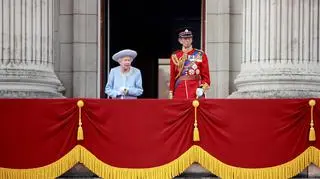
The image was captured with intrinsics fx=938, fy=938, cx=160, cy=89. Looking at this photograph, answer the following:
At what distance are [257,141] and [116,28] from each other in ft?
25.4

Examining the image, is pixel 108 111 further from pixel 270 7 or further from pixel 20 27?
pixel 270 7

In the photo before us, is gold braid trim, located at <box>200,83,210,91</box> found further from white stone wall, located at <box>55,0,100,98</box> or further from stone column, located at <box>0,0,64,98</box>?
white stone wall, located at <box>55,0,100,98</box>

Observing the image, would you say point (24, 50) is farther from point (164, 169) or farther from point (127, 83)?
point (164, 169)

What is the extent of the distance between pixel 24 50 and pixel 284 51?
456cm

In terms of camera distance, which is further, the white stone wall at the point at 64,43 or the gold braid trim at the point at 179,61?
the white stone wall at the point at 64,43

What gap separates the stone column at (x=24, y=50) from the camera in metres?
16.2

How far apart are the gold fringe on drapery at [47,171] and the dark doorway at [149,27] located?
257 inches

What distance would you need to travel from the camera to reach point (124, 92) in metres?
15.9

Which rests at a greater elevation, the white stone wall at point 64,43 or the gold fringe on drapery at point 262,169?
the white stone wall at point 64,43

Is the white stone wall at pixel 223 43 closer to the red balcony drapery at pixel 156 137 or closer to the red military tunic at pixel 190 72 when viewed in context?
the red military tunic at pixel 190 72

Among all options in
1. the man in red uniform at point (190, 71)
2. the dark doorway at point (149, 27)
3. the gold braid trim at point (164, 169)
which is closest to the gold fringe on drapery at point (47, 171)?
the gold braid trim at point (164, 169)

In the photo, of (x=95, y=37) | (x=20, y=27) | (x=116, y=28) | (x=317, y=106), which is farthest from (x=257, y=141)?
(x=116, y=28)

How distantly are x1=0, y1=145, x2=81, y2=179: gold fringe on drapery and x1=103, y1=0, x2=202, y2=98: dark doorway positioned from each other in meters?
6.54

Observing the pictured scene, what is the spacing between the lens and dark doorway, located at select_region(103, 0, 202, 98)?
21125 millimetres
